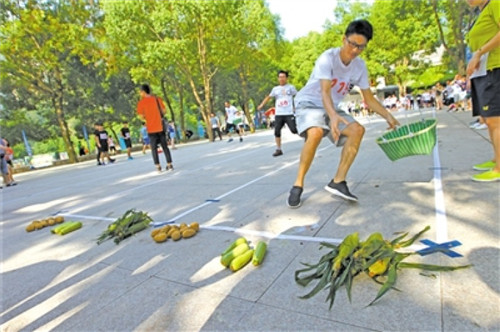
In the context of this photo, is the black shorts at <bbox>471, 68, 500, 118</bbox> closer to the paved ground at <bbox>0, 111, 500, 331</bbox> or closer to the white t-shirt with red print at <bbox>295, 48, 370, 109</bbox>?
the paved ground at <bbox>0, 111, 500, 331</bbox>

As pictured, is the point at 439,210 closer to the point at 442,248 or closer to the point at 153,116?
the point at 442,248

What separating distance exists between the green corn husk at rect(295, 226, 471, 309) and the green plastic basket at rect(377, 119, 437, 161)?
1.36 meters

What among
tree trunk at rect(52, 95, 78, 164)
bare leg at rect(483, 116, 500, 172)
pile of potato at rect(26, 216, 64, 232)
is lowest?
pile of potato at rect(26, 216, 64, 232)

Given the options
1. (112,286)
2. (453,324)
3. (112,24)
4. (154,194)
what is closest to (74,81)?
(112,24)

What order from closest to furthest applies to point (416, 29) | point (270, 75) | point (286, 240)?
point (286, 240) → point (416, 29) → point (270, 75)

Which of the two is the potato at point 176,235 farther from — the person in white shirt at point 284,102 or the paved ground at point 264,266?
the person in white shirt at point 284,102

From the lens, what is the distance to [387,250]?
1.90m

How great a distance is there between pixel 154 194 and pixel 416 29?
110ft

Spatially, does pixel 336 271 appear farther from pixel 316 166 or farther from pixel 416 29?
pixel 416 29

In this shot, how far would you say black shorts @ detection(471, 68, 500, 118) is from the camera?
3.04m

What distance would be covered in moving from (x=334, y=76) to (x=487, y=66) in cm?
146

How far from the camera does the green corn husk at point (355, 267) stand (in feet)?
5.81

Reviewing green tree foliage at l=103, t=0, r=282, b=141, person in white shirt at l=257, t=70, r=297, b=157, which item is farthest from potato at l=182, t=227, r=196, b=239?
green tree foliage at l=103, t=0, r=282, b=141

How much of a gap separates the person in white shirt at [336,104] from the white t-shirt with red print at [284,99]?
420 centimetres
